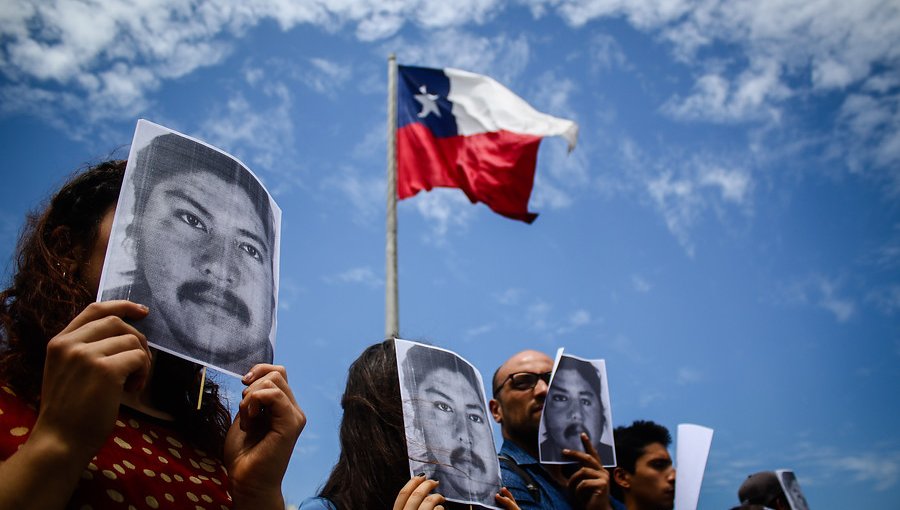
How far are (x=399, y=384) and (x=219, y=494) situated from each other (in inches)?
44.5

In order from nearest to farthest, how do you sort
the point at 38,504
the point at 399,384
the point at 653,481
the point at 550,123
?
1. the point at 38,504
2. the point at 399,384
3. the point at 653,481
4. the point at 550,123

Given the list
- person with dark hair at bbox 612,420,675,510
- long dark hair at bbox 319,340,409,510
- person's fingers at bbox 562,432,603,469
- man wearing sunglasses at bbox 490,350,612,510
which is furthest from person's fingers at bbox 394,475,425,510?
person with dark hair at bbox 612,420,675,510

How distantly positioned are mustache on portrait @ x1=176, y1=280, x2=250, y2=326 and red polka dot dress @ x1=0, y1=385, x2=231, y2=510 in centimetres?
33

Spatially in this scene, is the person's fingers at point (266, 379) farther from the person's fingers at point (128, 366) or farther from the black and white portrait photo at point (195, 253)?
the person's fingers at point (128, 366)

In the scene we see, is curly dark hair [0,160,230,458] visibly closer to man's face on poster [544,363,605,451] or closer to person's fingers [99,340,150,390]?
person's fingers [99,340,150,390]

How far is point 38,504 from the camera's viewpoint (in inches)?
51.8

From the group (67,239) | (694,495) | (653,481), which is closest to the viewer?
(67,239)

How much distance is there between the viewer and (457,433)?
9.34 feet

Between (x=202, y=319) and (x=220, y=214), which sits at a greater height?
(x=220, y=214)

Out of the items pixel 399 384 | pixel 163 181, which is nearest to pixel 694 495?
pixel 399 384

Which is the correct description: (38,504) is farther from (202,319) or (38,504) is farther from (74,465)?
(202,319)

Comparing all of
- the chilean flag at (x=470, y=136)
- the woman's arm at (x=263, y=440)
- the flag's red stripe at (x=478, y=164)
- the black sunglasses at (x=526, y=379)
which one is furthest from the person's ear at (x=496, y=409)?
the flag's red stripe at (x=478, y=164)

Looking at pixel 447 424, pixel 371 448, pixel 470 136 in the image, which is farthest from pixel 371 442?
pixel 470 136

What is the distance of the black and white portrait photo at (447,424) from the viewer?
2684 millimetres
